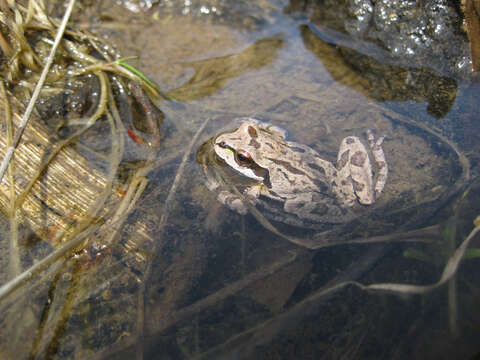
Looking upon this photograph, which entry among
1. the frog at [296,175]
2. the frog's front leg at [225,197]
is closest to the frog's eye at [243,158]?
the frog at [296,175]

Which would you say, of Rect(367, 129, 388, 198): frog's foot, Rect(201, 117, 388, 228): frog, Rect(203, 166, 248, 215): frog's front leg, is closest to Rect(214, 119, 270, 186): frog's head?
Rect(201, 117, 388, 228): frog

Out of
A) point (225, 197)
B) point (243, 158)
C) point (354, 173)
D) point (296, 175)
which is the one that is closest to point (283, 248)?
point (225, 197)

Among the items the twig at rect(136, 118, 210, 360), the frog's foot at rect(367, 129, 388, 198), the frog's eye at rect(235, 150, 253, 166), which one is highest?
the frog's foot at rect(367, 129, 388, 198)

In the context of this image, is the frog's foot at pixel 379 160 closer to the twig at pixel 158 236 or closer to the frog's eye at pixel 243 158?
the frog's eye at pixel 243 158

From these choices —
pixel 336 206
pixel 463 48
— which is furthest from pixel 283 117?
pixel 463 48

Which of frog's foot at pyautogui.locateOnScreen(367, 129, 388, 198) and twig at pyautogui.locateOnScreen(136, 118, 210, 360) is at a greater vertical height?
frog's foot at pyautogui.locateOnScreen(367, 129, 388, 198)

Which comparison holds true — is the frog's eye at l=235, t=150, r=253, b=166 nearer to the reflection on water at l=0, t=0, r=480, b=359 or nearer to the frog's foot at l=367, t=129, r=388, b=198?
the reflection on water at l=0, t=0, r=480, b=359

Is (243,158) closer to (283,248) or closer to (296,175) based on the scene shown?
(296,175)
